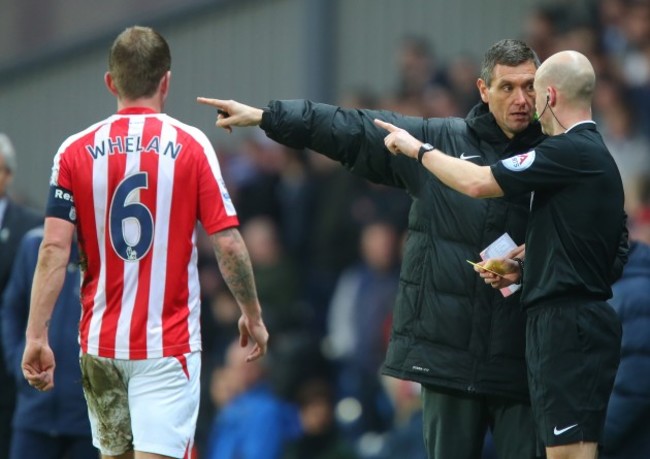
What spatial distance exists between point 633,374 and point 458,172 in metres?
1.66

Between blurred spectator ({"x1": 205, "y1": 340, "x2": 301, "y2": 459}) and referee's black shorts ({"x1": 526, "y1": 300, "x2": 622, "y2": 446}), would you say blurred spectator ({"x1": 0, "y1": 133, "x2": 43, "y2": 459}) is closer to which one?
blurred spectator ({"x1": 205, "y1": 340, "x2": 301, "y2": 459})

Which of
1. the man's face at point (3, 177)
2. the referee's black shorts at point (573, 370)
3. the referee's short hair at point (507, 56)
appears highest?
the referee's short hair at point (507, 56)

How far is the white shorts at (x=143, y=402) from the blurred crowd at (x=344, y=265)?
3.60 meters

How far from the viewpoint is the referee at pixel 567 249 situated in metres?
5.46

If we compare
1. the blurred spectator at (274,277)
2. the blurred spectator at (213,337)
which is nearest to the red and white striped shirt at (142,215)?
the blurred spectator at (213,337)

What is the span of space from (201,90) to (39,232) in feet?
31.3

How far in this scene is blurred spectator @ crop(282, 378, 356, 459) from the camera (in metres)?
10.0

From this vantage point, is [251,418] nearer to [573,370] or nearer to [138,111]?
[138,111]

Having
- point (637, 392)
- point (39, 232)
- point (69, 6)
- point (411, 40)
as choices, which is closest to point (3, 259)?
point (39, 232)

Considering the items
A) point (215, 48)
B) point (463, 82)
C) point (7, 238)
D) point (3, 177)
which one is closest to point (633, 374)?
point (7, 238)

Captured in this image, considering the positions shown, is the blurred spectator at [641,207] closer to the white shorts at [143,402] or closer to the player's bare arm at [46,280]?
the white shorts at [143,402]

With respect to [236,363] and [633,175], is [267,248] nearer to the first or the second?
[236,363]

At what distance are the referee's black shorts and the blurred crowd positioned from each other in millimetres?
3002

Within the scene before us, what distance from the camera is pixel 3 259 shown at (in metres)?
7.93
